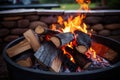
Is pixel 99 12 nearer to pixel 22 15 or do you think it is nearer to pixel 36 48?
pixel 22 15

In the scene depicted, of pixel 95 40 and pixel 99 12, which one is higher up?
pixel 99 12

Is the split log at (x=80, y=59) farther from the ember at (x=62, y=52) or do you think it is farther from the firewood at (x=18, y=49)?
the firewood at (x=18, y=49)

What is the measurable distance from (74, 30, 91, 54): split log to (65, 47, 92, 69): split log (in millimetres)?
62

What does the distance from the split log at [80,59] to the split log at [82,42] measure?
62 millimetres

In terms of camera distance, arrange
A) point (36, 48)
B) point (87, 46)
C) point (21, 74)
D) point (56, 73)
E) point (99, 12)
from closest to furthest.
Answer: point (56, 73) → point (21, 74) → point (87, 46) → point (36, 48) → point (99, 12)

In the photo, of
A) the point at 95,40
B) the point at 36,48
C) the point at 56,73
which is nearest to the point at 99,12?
the point at 95,40

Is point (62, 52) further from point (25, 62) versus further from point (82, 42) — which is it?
point (25, 62)

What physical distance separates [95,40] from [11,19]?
6.21 ft

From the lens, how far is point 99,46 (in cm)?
293

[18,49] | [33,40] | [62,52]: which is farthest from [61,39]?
[18,49]

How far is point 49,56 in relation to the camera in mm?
2252

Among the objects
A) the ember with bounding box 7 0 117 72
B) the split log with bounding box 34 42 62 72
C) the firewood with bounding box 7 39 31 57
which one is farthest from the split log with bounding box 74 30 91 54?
the firewood with bounding box 7 39 31 57

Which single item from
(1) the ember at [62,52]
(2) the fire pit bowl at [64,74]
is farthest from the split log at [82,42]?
(2) the fire pit bowl at [64,74]

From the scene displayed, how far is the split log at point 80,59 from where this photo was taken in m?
2.23
